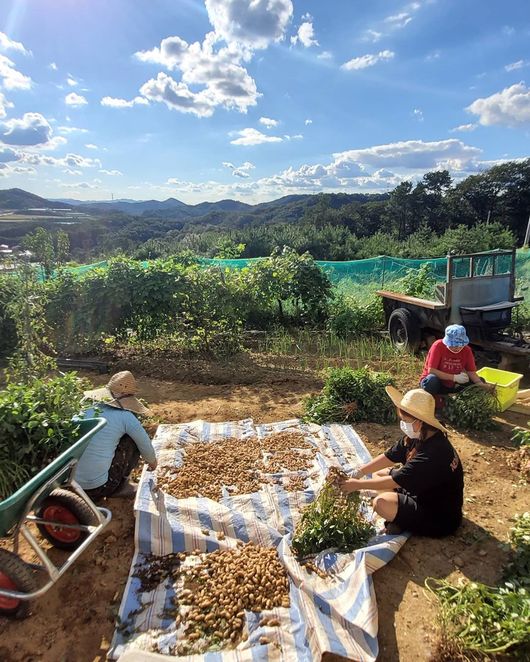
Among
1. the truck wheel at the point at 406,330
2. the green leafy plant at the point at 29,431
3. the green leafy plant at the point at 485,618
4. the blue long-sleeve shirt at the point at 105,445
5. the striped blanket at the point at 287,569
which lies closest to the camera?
the green leafy plant at the point at 485,618

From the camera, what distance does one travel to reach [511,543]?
96.3 inches

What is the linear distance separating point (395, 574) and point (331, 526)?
438mm

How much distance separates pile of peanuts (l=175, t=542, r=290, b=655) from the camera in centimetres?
201

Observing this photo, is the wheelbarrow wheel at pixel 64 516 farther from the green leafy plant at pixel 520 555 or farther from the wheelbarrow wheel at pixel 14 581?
the green leafy plant at pixel 520 555

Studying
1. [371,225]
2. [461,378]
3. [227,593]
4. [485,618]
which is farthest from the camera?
[371,225]

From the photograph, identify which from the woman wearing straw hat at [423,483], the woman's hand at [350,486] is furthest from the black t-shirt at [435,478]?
the woman's hand at [350,486]

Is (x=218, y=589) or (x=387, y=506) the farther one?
(x=387, y=506)

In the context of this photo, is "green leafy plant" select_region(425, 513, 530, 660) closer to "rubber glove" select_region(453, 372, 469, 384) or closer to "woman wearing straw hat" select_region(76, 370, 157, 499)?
"woman wearing straw hat" select_region(76, 370, 157, 499)

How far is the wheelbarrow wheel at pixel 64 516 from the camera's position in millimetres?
2473

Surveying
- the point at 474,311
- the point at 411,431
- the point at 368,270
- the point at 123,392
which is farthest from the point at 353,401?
the point at 368,270

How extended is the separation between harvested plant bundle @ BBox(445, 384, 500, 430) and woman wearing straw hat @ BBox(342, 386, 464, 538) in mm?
1643

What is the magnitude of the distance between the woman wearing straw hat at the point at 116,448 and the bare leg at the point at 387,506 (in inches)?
62.6

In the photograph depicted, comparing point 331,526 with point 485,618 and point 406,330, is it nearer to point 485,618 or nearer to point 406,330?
point 485,618

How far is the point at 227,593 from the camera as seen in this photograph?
7.27ft
